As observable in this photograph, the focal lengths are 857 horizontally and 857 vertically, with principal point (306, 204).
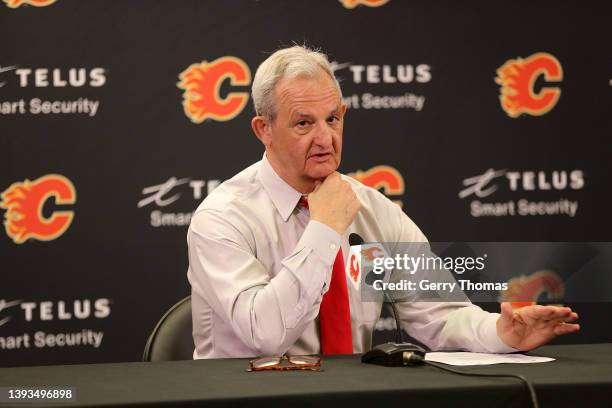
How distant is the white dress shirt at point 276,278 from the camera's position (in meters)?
2.15

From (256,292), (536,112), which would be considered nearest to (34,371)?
(256,292)

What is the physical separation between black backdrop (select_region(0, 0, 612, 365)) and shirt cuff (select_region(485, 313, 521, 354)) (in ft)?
7.05

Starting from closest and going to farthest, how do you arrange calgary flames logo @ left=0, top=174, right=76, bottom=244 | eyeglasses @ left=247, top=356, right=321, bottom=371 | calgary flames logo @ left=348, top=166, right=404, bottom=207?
eyeglasses @ left=247, top=356, right=321, bottom=371 → calgary flames logo @ left=0, top=174, right=76, bottom=244 → calgary flames logo @ left=348, top=166, right=404, bottom=207

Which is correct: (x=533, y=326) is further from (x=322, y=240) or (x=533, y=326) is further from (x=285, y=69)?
(x=285, y=69)

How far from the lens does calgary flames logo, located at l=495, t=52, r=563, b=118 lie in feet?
14.4

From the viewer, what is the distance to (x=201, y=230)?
2.42 meters

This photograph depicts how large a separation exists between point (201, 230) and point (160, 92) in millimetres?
1846

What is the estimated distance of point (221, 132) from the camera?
13.6 feet

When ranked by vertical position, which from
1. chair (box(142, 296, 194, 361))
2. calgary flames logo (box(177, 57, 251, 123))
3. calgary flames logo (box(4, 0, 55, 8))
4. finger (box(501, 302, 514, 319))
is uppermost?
calgary flames logo (box(4, 0, 55, 8))

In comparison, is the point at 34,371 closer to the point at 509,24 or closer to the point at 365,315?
the point at 365,315

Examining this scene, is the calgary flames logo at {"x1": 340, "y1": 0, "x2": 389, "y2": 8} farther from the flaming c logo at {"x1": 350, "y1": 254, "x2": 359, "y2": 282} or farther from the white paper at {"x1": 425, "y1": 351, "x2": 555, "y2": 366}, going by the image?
the white paper at {"x1": 425, "y1": 351, "x2": 555, "y2": 366}

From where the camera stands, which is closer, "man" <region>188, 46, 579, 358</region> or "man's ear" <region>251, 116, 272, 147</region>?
"man" <region>188, 46, 579, 358</region>

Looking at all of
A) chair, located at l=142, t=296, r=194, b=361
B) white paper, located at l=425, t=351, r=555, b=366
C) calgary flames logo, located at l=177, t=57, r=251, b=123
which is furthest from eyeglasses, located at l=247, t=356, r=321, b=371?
calgary flames logo, located at l=177, t=57, r=251, b=123

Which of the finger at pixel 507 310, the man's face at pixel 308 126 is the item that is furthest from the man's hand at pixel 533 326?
the man's face at pixel 308 126
